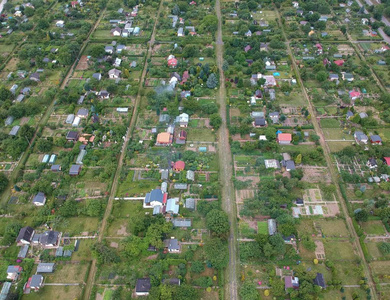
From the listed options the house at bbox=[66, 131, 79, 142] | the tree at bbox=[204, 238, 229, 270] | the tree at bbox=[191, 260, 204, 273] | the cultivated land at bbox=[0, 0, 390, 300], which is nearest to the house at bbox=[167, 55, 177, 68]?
the cultivated land at bbox=[0, 0, 390, 300]

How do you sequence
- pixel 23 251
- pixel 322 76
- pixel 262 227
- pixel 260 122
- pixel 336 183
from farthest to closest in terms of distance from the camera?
1. pixel 322 76
2. pixel 260 122
3. pixel 336 183
4. pixel 262 227
5. pixel 23 251

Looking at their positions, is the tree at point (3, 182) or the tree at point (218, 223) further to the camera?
the tree at point (3, 182)

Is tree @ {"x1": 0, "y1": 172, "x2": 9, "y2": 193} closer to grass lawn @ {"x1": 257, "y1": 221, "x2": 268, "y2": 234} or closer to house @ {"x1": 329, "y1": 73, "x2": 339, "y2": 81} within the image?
grass lawn @ {"x1": 257, "y1": 221, "x2": 268, "y2": 234}

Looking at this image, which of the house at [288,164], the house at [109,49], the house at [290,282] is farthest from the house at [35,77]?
the house at [290,282]

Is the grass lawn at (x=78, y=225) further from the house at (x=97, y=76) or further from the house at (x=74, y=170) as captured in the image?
the house at (x=97, y=76)

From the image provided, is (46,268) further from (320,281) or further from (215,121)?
(215,121)

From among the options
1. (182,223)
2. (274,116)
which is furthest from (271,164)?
(182,223)

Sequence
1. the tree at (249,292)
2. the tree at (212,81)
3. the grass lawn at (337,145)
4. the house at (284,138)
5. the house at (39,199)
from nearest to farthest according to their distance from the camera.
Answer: the tree at (249,292), the house at (39,199), the grass lawn at (337,145), the house at (284,138), the tree at (212,81)
